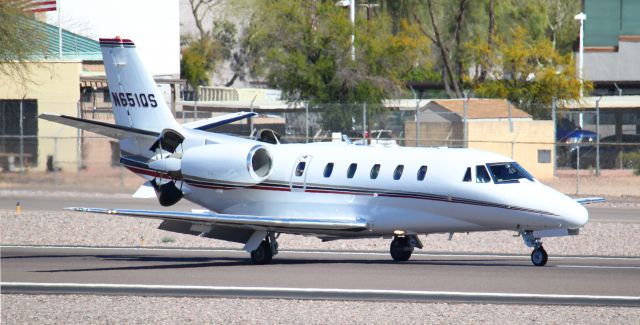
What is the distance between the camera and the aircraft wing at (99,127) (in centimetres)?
2302

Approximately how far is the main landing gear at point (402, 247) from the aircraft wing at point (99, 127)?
5.66 m

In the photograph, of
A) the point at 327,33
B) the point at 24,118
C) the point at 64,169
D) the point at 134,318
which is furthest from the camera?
the point at 327,33

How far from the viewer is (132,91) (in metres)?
25.5

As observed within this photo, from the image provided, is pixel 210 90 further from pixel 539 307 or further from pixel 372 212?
pixel 539 307

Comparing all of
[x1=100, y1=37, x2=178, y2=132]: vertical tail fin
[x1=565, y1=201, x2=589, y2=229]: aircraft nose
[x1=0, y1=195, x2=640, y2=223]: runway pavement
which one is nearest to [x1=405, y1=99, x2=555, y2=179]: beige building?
[x1=0, y1=195, x2=640, y2=223]: runway pavement

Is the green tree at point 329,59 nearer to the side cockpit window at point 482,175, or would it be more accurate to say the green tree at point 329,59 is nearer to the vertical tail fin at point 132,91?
the vertical tail fin at point 132,91

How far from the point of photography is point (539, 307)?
15922mm

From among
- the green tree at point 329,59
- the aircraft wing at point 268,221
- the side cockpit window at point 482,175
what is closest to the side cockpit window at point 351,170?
the aircraft wing at point 268,221

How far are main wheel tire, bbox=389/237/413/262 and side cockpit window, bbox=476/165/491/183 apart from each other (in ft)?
7.96

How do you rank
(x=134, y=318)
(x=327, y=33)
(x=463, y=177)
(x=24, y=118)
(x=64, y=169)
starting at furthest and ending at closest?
(x=327, y=33) < (x=24, y=118) < (x=64, y=169) < (x=463, y=177) < (x=134, y=318)

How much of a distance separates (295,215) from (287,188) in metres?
0.58

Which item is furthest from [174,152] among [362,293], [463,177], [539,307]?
[539,307]

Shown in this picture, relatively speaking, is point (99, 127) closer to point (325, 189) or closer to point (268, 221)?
point (268, 221)

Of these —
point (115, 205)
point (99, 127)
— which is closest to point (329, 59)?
point (115, 205)
